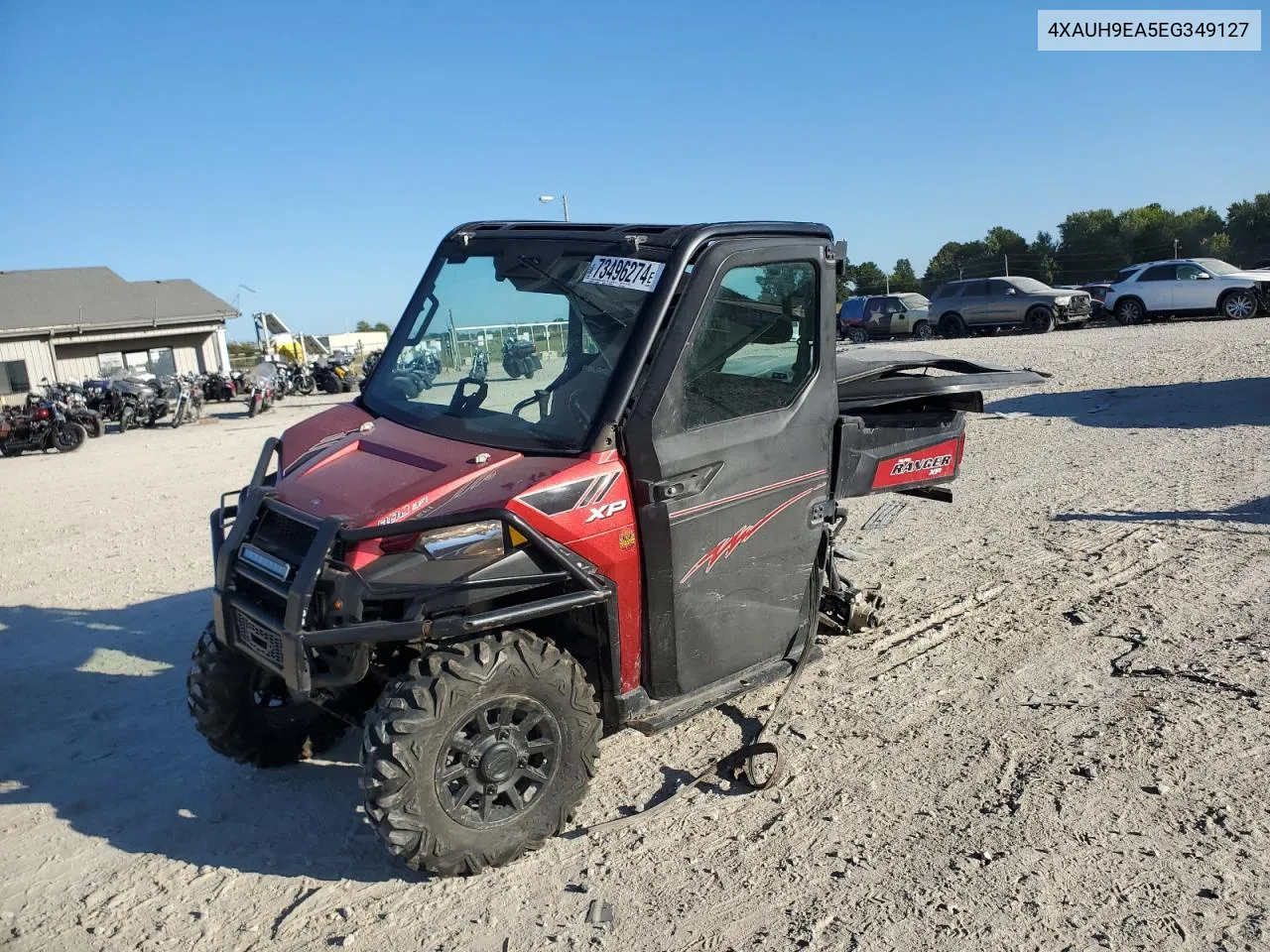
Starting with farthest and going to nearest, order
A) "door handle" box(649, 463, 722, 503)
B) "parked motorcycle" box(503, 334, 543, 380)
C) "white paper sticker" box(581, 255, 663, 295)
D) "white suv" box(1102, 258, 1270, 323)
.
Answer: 1. "white suv" box(1102, 258, 1270, 323)
2. "parked motorcycle" box(503, 334, 543, 380)
3. "white paper sticker" box(581, 255, 663, 295)
4. "door handle" box(649, 463, 722, 503)

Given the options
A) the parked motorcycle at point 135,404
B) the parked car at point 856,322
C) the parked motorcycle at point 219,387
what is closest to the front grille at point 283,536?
the parked motorcycle at point 135,404

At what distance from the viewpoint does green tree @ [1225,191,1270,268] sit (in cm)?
3862

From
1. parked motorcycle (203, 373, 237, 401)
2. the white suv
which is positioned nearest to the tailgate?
the white suv

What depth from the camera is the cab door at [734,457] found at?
3.81 m

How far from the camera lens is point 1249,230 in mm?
40094

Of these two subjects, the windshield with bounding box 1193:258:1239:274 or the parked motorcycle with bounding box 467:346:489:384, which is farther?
the windshield with bounding box 1193:258:1239:274

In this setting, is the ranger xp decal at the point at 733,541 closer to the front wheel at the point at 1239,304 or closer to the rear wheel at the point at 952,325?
the front wheel at the point at 1239,304

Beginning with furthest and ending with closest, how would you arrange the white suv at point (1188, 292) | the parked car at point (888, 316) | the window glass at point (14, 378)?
the window glass at point (14, 378)
the parked car at point (888, 316)
the white suv at point (1188, 292)

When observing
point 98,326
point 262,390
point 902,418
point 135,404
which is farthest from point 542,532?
point 98,326

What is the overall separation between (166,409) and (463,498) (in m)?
21.6

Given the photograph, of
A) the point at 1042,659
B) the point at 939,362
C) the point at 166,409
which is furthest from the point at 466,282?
the point at 166,409

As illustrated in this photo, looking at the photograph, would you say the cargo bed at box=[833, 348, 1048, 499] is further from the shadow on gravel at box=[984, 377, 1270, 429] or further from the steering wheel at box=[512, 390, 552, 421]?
the shadow on gravel at box=[984, 377, 1270, 429]

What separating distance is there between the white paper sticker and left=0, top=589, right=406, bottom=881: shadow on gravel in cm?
234

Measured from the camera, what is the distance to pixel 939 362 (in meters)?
5.21
